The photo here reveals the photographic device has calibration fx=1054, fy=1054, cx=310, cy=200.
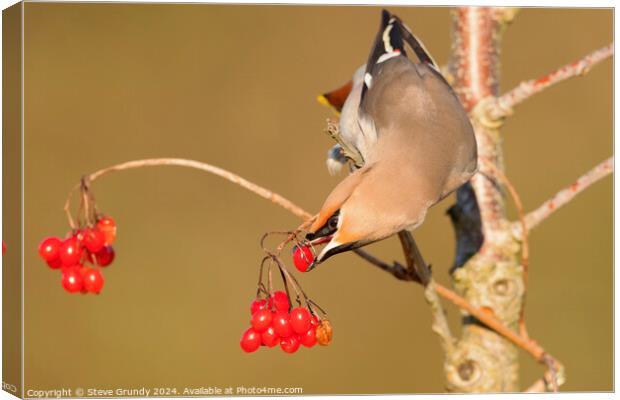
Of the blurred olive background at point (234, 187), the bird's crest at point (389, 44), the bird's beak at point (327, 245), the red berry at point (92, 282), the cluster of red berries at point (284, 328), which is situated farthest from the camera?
the blurred olive background at point (234, 187)

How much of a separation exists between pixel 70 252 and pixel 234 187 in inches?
82.1

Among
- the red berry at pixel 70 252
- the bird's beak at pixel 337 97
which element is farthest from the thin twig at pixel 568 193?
the red berry at pixel 70 252

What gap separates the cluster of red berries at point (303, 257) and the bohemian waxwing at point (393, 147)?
5cm

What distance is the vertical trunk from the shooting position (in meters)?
3.77

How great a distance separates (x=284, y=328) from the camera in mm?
3256

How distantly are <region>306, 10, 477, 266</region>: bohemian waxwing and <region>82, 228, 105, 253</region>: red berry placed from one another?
0.79 metres

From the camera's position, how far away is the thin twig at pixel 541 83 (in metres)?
3.73

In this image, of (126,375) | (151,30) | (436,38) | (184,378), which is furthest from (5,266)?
(436,38)

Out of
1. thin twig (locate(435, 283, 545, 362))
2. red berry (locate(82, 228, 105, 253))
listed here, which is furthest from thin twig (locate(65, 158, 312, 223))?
thin twig (locate(435, 283, 545, 362))

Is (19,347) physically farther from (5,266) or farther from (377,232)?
(377,232)

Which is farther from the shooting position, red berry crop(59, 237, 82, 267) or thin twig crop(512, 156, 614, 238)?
thin twig crop(512, 156, 614, 238)

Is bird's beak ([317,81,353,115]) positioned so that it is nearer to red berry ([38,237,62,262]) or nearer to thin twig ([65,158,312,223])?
thin twig ([65,158,312,223])

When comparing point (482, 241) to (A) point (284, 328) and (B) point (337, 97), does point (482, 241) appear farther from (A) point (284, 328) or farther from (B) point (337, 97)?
(B) point (337, 97)

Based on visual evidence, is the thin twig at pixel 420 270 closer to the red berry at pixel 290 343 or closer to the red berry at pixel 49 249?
the red berry at pixel 290 343
